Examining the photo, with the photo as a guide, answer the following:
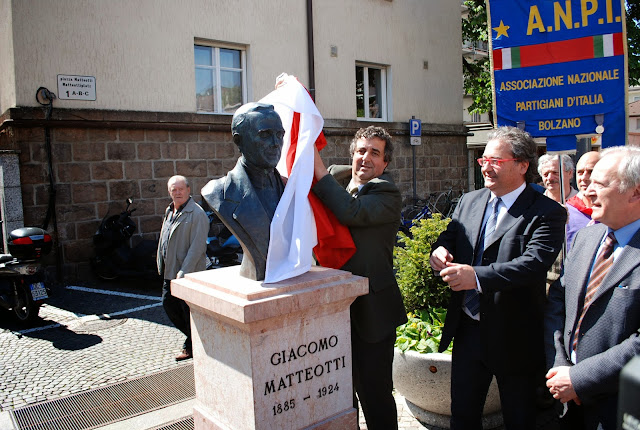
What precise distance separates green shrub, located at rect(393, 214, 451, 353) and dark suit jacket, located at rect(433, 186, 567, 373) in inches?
44.9

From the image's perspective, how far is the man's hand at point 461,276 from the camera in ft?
7.79

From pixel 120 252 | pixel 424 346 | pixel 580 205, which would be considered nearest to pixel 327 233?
pixel 424 346

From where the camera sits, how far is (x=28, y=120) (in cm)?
721

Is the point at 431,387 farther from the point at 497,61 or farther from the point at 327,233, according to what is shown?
the point at 497,61

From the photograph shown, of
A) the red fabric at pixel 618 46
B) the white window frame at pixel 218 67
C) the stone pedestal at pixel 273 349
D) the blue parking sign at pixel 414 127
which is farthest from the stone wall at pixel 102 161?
the red fabric at pixel 618 46

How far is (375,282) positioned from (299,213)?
568mm

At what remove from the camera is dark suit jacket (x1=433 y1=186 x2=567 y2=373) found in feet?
7.80

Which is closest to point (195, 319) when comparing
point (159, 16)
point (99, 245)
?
point (99, 245)

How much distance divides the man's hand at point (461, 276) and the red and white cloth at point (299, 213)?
48cm

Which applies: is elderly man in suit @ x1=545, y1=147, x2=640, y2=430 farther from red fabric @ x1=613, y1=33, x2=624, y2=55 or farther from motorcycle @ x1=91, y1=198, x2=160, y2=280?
motorcycle @ x1=91, y1=198, x2=160, y2=280

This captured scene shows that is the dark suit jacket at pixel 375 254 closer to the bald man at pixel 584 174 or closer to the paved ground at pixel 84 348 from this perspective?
the paved ground at pixel 84 348

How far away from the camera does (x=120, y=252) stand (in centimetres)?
759

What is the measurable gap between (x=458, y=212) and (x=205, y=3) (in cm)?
761

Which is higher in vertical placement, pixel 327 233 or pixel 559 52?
pixel 559 52
